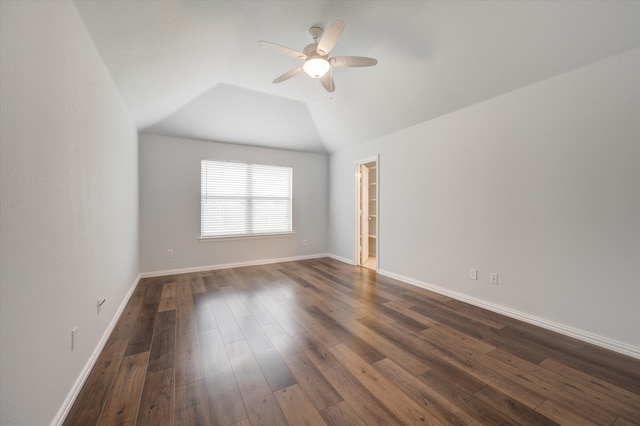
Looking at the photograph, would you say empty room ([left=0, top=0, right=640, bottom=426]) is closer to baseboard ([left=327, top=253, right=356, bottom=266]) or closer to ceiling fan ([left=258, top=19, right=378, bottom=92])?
ceiling fan ([left=258, top=19, right=378, bottom=92])

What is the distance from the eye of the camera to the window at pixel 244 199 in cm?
476

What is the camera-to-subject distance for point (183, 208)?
4.52 metres

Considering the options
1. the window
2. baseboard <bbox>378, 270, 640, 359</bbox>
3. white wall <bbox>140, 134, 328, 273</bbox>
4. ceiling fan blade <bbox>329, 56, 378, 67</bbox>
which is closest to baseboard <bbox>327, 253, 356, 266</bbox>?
white wall <bbox>140, 134, 328, 273</bbox>

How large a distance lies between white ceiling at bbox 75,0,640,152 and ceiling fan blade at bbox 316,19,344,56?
1.35 ft

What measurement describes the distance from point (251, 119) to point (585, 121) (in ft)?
13.8

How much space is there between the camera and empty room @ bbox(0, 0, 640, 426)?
4.55 feet

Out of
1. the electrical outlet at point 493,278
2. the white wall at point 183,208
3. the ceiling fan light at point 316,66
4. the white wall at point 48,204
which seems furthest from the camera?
the white wall at point 183,208

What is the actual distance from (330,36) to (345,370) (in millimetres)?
2587

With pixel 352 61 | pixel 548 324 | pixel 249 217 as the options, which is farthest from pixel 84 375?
pixel 548 324

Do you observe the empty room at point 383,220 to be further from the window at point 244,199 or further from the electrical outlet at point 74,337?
the window at point 244,199

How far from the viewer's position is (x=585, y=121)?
2.28 metres

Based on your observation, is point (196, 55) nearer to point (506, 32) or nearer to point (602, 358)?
point (506, 32)

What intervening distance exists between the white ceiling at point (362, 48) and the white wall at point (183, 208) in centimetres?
61

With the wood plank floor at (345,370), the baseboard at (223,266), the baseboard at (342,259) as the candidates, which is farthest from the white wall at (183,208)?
the wood plank floor at (345,370)
